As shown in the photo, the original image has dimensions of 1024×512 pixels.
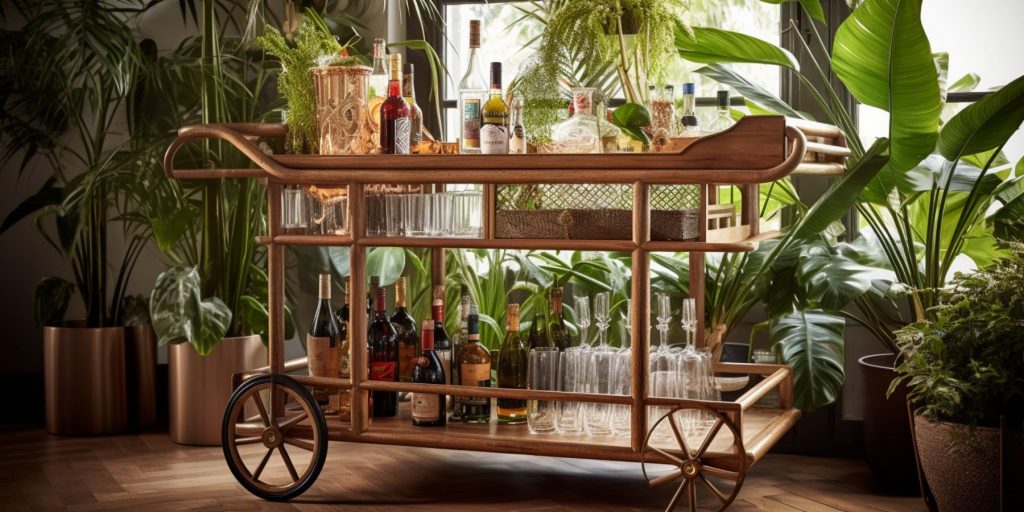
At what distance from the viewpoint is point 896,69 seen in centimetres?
289

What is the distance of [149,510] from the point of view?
117 inches

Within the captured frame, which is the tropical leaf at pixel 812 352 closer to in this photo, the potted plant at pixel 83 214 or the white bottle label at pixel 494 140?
the white bottle label at pixel 494 140

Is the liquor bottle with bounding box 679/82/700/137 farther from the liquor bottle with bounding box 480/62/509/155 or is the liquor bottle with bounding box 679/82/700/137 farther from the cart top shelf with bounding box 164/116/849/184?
the liquor bottle with bounding box 480/62/509/155

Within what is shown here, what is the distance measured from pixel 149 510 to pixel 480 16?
84.6 inches

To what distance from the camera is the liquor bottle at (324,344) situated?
3166mm

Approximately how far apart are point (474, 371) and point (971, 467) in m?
1.25

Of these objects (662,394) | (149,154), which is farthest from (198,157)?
(662,394)

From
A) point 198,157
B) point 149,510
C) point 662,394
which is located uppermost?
point 198,157

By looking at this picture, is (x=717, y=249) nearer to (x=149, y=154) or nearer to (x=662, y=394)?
(x=662, y=394)

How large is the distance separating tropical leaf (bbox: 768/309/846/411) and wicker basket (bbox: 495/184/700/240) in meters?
0.77

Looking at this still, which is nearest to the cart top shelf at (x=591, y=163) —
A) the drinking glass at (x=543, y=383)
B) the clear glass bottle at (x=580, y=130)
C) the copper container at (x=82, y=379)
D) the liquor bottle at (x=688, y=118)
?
the clear glass bottle at (x=580, y=130)

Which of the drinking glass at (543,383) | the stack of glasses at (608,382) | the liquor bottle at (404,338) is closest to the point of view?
the stack of glasses at (608,382)

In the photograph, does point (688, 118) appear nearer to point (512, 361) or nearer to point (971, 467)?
point (512, 361)

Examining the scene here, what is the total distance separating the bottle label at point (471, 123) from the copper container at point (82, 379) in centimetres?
174
